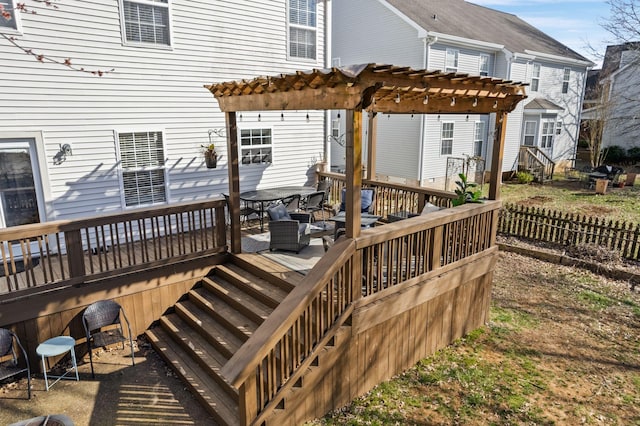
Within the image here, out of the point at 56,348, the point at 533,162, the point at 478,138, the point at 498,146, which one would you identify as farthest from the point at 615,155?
the point at 56,348

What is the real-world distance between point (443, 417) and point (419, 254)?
83.3 inches

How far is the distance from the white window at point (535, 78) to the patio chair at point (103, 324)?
862 inches

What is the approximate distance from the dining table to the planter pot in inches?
36.2

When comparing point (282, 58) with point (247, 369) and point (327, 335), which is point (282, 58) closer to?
point (327, 335)

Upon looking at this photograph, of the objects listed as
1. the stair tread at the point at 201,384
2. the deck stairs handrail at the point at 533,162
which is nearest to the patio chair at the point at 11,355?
the stair tread at the point at 201,384

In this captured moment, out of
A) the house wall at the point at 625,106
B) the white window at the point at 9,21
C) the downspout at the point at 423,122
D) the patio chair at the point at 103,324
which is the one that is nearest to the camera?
the patio chair at the point at 103,324

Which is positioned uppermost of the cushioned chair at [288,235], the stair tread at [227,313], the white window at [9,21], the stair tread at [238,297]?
the white window at [9,21]

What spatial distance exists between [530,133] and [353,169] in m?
20.2

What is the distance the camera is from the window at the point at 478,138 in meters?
19.0

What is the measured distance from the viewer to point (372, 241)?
5168mm

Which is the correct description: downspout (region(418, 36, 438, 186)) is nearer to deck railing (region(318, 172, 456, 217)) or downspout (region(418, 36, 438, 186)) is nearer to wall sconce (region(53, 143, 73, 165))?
deck railing (region(318, 172, 456, 217))

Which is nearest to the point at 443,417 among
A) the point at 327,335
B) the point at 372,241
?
the point at 327,335

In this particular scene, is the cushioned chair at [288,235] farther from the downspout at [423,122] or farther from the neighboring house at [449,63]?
the neighboring house at [449,63]

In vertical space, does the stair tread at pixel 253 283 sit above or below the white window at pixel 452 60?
below
